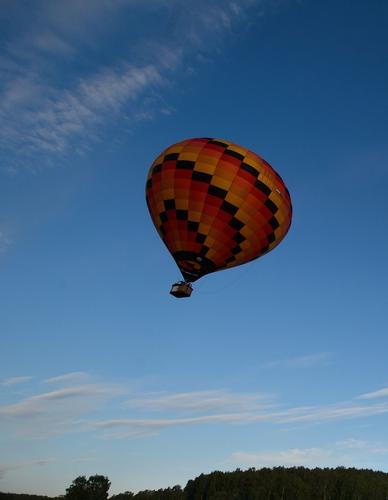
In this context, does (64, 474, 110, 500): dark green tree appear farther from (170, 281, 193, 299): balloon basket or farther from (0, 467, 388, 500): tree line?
(170, 281, 193, 299): balloon basket

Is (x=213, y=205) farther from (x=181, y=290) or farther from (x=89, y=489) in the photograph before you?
(x=89, y=489)

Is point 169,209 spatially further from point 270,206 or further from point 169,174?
point 270,206

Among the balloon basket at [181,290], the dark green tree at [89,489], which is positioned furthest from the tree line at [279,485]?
the balloon basket at [181,290]

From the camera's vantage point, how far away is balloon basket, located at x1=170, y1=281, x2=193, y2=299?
2894 centimetres

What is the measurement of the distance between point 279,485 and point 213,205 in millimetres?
85167

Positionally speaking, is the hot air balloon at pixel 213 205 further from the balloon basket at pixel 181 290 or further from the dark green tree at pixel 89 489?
the dark green tree at pixel 89 489

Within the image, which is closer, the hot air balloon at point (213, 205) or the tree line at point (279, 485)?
the hot air balloon at point (213, 205)

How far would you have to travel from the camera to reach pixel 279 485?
98000mm

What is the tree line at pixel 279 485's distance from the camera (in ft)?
306

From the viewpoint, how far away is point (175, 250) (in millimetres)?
29906

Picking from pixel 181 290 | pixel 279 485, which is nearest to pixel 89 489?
pixel 279 485

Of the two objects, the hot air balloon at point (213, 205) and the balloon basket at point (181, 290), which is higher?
the hot air balloon at point (213, 205)

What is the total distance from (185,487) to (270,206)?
10985 centimetres

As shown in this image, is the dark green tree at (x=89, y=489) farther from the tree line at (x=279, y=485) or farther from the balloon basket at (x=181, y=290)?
the balloon basket at (x=181, y=290)
